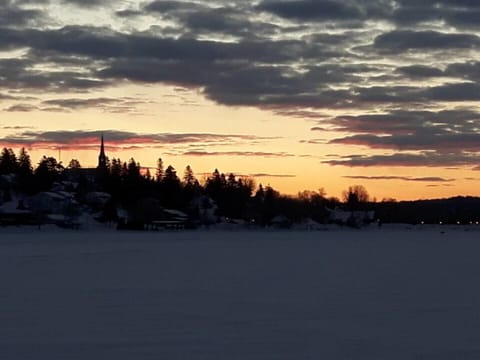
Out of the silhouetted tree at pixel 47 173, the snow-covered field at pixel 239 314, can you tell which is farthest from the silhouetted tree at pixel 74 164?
the snow-covered field at pixel 239 314

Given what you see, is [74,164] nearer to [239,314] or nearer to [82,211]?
[82,211]

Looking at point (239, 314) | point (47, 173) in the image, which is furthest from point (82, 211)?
point (239, 314)

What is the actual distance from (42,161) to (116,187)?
663 inches

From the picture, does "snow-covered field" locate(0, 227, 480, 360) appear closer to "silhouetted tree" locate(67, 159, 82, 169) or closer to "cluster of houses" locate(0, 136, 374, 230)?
"cluster of houses" locate(0, 136, 374, 230)

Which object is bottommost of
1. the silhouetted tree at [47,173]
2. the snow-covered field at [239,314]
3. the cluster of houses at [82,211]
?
the snow-covered field at [239,314]

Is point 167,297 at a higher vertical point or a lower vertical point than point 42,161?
lower

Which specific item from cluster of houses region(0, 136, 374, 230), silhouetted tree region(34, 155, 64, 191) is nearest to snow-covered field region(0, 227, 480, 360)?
cluster of houses region(0, 136, 374, 230)

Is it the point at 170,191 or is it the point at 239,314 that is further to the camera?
the point at 170,191

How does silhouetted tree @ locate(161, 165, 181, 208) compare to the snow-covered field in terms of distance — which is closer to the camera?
the snow-covered field

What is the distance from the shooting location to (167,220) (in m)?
123

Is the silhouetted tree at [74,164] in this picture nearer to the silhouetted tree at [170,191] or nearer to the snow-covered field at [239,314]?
the silhouetted tree at [170,191]

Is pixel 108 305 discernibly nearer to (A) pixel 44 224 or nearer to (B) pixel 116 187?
(A) pixel 44 224

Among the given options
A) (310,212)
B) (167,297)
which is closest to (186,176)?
(310,212)

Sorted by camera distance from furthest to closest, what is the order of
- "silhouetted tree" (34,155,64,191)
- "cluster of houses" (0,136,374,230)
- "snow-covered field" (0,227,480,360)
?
1. "silhouetted tree" (34,155,64,191)
2. "cluster of houses" (0,136,374,230)
3. "snow-covered field" (0,227,480,360)
